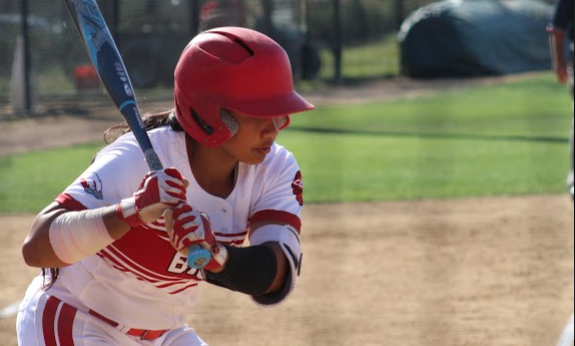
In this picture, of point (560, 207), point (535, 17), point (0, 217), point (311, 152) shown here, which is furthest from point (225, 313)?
point (535, 17)

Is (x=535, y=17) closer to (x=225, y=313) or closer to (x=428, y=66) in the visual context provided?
(x=428, y=66)

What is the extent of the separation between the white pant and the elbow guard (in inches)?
12.8

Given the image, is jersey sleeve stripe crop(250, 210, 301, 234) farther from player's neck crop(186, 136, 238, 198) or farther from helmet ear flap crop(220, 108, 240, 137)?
helmet ear flap crop(220, 108, 240, 137)

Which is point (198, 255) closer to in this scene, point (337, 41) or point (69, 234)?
point (69, 234)

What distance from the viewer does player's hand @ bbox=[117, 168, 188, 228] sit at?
1.91 metres

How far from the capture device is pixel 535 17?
17.2m

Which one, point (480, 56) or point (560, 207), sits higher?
point (560, 207)

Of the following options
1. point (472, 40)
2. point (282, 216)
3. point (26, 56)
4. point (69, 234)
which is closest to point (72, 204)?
point (69, 234)

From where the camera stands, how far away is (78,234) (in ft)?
6.50

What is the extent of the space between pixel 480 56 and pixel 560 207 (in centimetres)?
992

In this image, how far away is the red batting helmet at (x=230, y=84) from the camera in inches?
84.4

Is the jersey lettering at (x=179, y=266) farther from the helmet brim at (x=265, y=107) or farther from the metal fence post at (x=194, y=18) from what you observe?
the metal fence post at (x=194, y=18)

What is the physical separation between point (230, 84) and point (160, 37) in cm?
1216

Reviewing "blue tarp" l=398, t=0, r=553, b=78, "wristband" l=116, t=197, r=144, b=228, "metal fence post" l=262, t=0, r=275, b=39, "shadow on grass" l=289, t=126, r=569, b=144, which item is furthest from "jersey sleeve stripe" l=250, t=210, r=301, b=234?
"blue tarp" l=398, t=0, r=553, b=78
